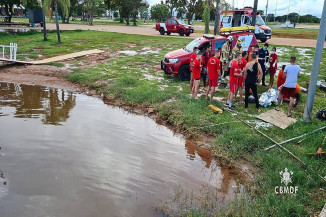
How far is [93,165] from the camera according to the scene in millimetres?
5848

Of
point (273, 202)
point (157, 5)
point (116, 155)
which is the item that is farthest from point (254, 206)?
point (157, 5)

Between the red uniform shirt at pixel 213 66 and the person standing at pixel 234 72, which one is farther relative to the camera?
the red uniform shirt at pixel 213 66

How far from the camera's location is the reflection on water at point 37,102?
28.2 ft

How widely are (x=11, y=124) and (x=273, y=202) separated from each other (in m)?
6.98

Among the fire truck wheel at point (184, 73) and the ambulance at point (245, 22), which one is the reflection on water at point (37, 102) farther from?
the ambulance at point (245, 22)

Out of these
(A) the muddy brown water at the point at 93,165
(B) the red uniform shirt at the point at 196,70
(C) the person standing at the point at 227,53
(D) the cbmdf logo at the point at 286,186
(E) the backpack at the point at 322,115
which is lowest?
(A) the muddy brown water at the point at 93,165

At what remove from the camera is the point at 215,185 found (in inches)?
214

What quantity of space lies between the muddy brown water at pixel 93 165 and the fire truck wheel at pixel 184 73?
151 inches

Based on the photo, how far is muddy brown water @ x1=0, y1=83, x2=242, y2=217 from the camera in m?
4.71

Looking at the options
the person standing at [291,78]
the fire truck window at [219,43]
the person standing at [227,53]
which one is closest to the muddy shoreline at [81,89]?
the person standing at [291,78]

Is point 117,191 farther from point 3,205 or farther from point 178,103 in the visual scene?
point 178,103

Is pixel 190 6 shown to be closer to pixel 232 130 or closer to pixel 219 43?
pixel 219 43

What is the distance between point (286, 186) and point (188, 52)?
8.06 meters

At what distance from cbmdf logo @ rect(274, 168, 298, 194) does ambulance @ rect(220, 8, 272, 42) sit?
862 inches
